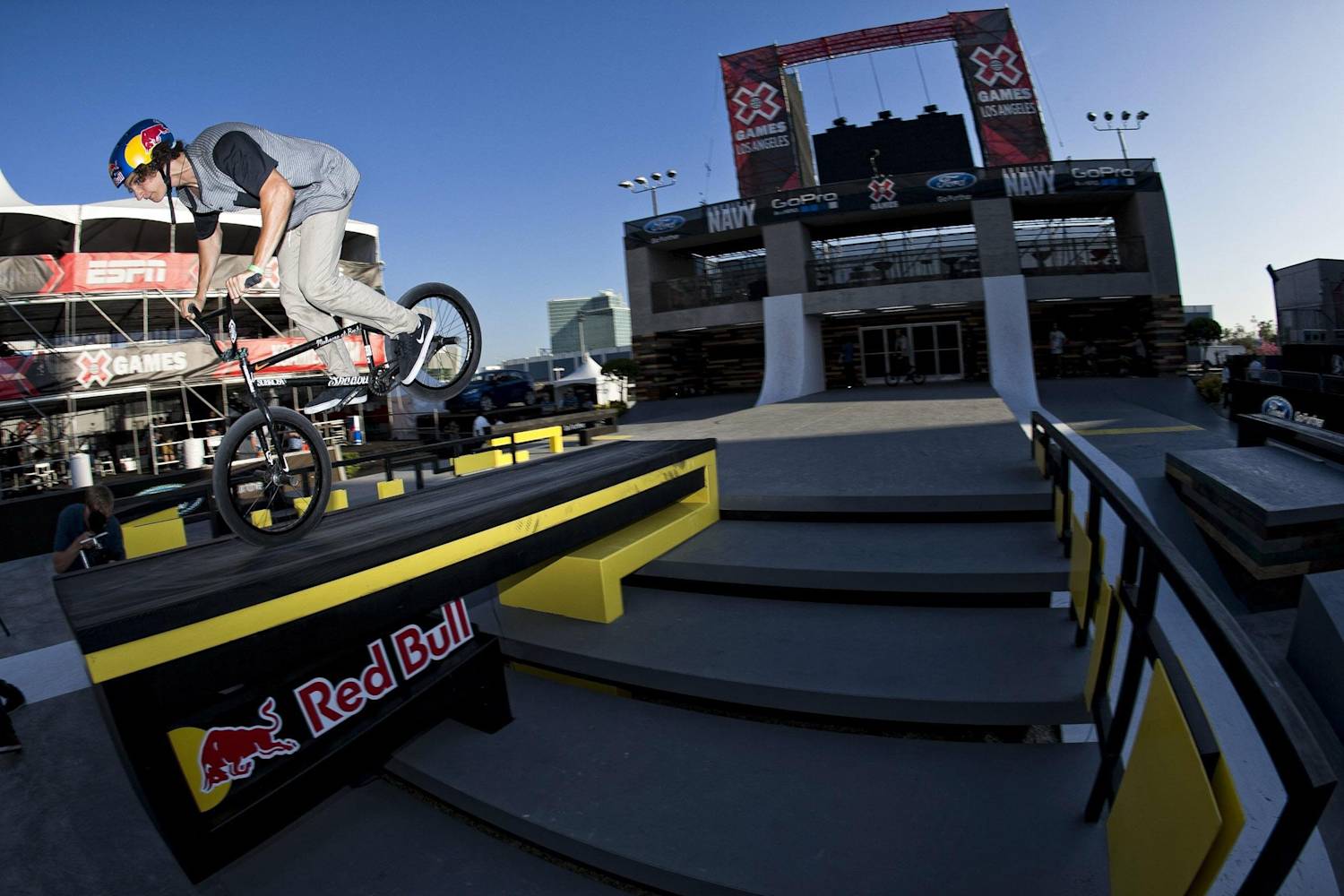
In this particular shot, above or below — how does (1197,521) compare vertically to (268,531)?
below

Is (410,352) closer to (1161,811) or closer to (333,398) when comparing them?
(333,398)

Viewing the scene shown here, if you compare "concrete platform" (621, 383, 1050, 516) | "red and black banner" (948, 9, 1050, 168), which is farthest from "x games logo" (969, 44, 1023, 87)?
"concrete platform" (621, 383, 1050, 516)

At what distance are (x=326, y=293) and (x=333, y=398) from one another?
20.1 inches

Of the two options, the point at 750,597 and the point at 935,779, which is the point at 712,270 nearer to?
the point at 750,597

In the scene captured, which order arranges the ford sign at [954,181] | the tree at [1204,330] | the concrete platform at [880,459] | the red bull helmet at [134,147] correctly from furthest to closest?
the tree at [1204,330]
the ford sign at [954,181]
the concrete platform at [880,459]
the red bull helmet at [134,147]

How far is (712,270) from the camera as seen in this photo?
2552 cm

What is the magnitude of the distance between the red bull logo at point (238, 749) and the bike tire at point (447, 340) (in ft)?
5.75

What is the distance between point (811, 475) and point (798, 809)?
4030mm

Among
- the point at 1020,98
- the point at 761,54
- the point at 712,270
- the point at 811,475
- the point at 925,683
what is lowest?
the point at 925,683

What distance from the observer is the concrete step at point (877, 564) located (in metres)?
3.86

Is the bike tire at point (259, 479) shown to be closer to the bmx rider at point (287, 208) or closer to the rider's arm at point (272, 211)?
the bmx rider at point (287, 208)

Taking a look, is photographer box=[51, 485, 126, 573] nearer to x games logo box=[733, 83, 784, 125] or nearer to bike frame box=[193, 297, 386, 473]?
bike frame box=[193, 297, 386, 473]

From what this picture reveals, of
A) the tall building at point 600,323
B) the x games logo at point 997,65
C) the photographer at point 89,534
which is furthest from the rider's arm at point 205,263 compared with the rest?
the tall building at point 600,323

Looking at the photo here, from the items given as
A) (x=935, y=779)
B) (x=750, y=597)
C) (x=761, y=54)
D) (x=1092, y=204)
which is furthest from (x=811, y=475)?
(x=761, y=54)
